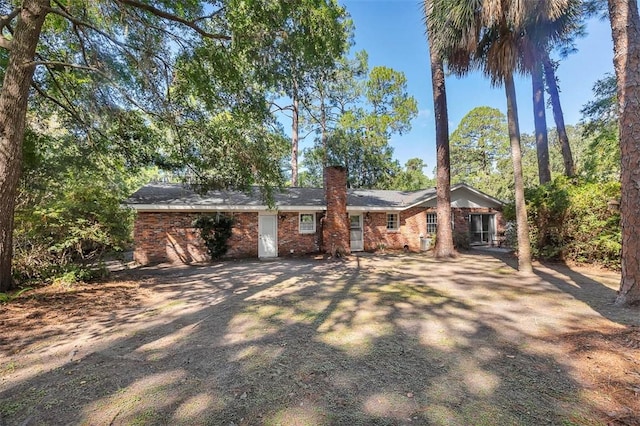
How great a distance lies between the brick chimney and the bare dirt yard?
19.3 ft

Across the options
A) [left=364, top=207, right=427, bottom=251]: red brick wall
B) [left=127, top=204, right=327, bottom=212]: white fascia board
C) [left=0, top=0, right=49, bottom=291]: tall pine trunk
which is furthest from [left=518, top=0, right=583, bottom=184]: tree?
[left=0, top=0, right=49, bottom=291]: tall pine trunk

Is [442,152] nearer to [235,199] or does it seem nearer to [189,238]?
[235,199]

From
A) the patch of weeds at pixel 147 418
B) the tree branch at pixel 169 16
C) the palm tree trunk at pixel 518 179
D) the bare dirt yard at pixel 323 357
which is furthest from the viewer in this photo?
the palm tree trunk at pixel 518 179

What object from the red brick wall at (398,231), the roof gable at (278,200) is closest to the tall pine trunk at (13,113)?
the roof gable at (278,200)

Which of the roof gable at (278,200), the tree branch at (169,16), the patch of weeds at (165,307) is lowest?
the patch of weeds at (165,307)

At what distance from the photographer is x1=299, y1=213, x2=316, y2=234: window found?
13.6m

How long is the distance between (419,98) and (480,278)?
22412mm

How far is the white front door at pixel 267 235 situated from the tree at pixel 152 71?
418 cm

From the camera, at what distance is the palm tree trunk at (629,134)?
4.64m

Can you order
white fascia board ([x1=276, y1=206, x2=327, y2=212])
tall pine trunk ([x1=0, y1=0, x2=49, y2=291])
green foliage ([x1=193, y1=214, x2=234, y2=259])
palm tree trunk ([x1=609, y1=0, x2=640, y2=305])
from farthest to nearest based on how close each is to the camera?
white fascia board ([x1=276, y1=206, x2=327, y2=212]), green foliage ([x1=193, y1=214, x2=234, y2=259]), tall pine trunk ([x1=0, y1=0, x2=49, y2=291]), palm tree trunk ([x1=609, y1=0, x2=640, y2=305])

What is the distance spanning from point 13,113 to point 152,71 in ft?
9.20

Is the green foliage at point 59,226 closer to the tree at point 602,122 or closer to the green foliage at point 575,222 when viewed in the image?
the green foliage at point 575,222

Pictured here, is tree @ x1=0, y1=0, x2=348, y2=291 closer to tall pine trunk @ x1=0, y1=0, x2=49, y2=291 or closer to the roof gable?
tall pine trunk @ x1=0, y1=0, x2=49, y2=291

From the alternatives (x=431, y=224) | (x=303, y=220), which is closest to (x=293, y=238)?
(x=303, y=220)
